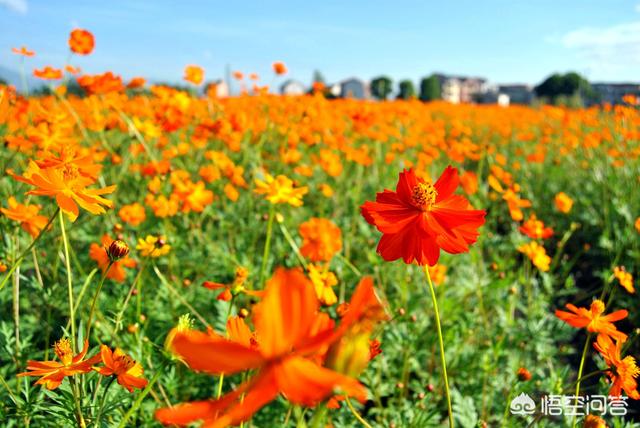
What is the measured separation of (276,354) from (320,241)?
956 millimetres

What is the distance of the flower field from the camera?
350 mm

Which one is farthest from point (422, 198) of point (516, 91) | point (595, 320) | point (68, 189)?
point (516, 91)

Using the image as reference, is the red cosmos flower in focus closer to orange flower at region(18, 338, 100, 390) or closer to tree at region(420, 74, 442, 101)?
orange flower at region(18, 338, 100, 390)

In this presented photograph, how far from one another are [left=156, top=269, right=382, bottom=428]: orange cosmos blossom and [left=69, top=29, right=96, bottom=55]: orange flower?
206 cm

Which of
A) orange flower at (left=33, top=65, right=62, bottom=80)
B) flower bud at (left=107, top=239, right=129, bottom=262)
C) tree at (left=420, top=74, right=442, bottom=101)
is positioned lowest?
flower bud at (left=107, top=239, right=129, bottom=262)

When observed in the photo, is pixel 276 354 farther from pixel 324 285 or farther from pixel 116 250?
pixel 324 285

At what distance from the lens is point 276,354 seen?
318 millimetres

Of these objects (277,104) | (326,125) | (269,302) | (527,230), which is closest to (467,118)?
(277,104)

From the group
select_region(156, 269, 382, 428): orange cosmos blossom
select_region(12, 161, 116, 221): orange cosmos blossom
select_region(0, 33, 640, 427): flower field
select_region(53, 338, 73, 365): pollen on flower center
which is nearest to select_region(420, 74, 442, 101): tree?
select_region(0, 33, 640, 427): flower field

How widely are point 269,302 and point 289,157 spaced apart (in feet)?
5.84

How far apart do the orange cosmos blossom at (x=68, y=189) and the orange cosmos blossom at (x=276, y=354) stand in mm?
429

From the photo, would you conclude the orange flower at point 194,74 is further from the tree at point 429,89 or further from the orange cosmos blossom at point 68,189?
the tree at point 429,89

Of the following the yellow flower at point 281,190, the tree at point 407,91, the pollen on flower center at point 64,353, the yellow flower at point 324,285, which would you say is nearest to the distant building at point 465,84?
the tree at point 407,91

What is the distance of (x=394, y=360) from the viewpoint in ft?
5.18
